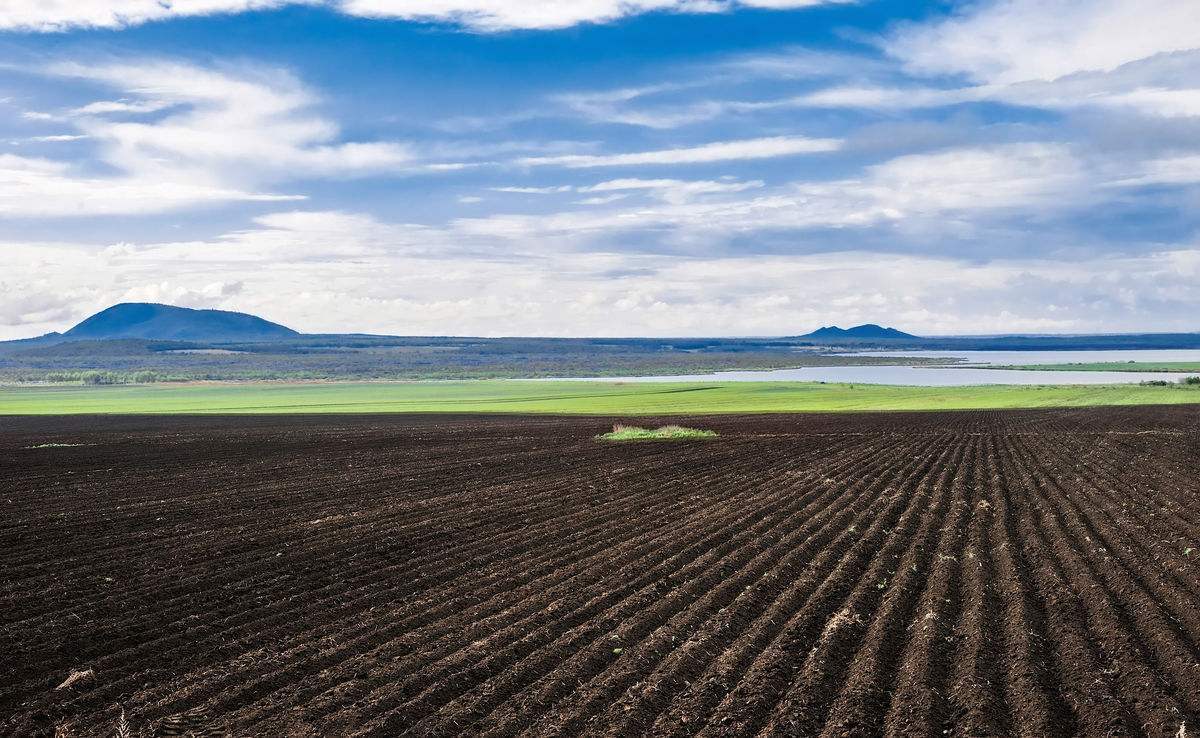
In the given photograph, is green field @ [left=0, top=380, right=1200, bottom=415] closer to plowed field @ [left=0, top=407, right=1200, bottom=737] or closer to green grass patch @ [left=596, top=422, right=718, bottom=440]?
green grass patch @ [left=596, top=422, right=718, bottom=440]

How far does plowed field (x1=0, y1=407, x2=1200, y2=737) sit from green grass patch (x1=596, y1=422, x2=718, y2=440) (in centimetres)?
1469

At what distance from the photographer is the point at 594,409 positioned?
79062mm

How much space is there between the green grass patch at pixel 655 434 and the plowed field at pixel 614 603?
48.2 feet

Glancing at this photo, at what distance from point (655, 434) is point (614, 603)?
3166cm

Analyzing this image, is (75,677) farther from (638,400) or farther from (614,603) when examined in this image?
(638,400)

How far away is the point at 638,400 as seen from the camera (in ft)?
297

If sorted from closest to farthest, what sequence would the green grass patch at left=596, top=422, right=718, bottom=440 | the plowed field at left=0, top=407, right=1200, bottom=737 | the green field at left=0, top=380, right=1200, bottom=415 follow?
the plowed field at left=0, top=407, right=1200, bottom=737, the green grass patch at left=596, top=422, right=718, bottom=440, the green field at left=0, top=380, right=1200, bottom=415

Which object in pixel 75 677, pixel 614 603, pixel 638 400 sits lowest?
pixel 638 400

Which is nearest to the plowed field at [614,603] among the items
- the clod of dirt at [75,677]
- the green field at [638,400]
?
the clod of dirt at [75,677]

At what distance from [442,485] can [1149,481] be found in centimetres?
1862

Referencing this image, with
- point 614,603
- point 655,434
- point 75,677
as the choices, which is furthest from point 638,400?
point 75,677

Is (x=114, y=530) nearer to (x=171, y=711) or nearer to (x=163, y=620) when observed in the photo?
(x=163, y=620)

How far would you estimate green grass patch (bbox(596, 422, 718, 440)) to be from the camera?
143ft

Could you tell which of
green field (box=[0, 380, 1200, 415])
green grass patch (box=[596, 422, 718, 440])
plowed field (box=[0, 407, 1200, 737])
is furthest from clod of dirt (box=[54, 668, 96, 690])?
green field (box=[0, 380, 1200, 415])
